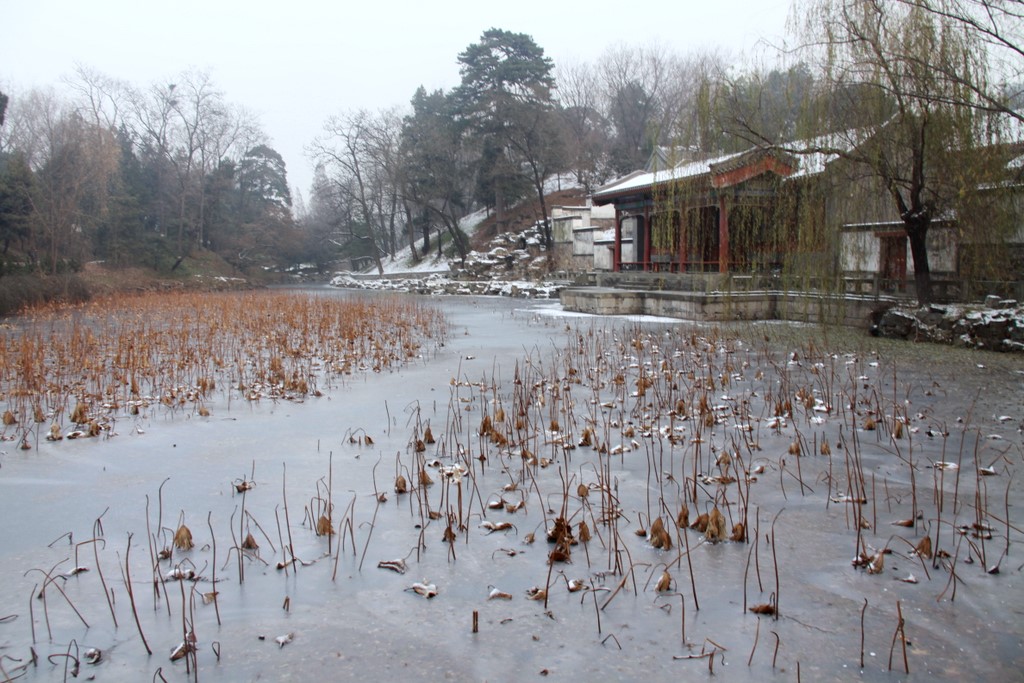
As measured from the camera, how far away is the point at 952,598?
3365 millimetres

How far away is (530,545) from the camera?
412cm

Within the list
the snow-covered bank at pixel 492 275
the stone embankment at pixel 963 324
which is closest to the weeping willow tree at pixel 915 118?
the stone embankment at pixel 963 324

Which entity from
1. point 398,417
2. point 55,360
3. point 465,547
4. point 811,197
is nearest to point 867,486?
point 465,547

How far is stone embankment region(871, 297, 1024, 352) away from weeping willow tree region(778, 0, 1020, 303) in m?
0.65

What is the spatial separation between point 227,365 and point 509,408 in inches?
212

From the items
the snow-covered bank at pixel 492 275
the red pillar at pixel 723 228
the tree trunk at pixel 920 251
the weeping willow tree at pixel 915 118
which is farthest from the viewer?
the snow-covered bank at pixel 492 275

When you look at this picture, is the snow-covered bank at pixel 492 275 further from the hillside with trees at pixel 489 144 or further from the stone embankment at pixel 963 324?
the stone embankment at pixel 963 324

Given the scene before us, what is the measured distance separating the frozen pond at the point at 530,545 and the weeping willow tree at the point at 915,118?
12.3 feet

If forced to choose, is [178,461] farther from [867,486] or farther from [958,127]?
[958,127]

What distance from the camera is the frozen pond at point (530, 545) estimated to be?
119 inches

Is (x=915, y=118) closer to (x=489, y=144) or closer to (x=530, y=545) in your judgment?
(x=530, y=545)

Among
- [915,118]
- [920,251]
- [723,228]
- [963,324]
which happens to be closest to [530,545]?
[915,118]

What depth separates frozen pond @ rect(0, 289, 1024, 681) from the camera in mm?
3018

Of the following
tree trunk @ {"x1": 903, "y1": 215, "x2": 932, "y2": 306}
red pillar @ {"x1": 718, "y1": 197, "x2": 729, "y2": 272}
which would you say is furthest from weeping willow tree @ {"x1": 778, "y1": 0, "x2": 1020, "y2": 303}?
red pillar @ {"x1": 718, "y1": 197, "x2": 729, "y2": 272}
